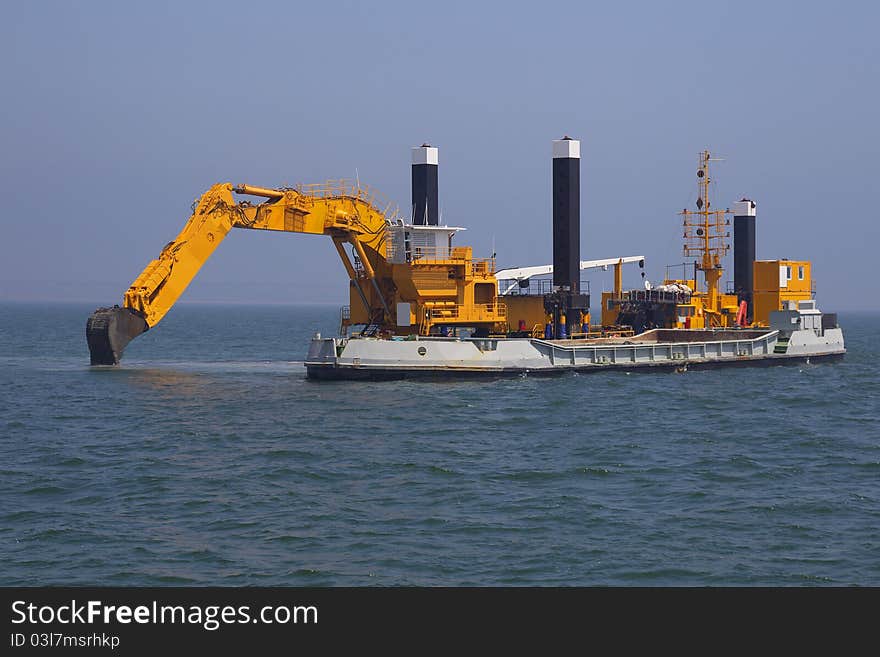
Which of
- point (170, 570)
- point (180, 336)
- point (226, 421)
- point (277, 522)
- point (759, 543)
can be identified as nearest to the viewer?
point (170, 570)

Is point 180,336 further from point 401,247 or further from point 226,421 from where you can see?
point 226,421

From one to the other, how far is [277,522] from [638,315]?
3624 cm

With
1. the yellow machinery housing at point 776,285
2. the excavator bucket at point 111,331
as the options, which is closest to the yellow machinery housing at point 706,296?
Result: the yellow machinery housing at point 776,285

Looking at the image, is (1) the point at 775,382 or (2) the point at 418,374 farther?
(1) the point at 775,382

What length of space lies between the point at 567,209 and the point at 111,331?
1829 cm

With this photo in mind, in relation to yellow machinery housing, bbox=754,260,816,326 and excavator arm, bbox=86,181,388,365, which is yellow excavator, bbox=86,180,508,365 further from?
yellow machinery housing, bbox=754,260,816,326

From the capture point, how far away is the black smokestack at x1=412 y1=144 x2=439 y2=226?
163 feet

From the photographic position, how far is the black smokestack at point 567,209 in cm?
4700

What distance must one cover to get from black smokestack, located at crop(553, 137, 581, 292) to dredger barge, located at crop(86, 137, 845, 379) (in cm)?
5

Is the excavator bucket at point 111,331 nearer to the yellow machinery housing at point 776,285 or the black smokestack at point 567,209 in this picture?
the black smokestack at point 567,209

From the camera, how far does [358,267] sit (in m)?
45.8

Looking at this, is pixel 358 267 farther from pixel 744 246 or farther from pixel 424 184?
pixel 744 246
